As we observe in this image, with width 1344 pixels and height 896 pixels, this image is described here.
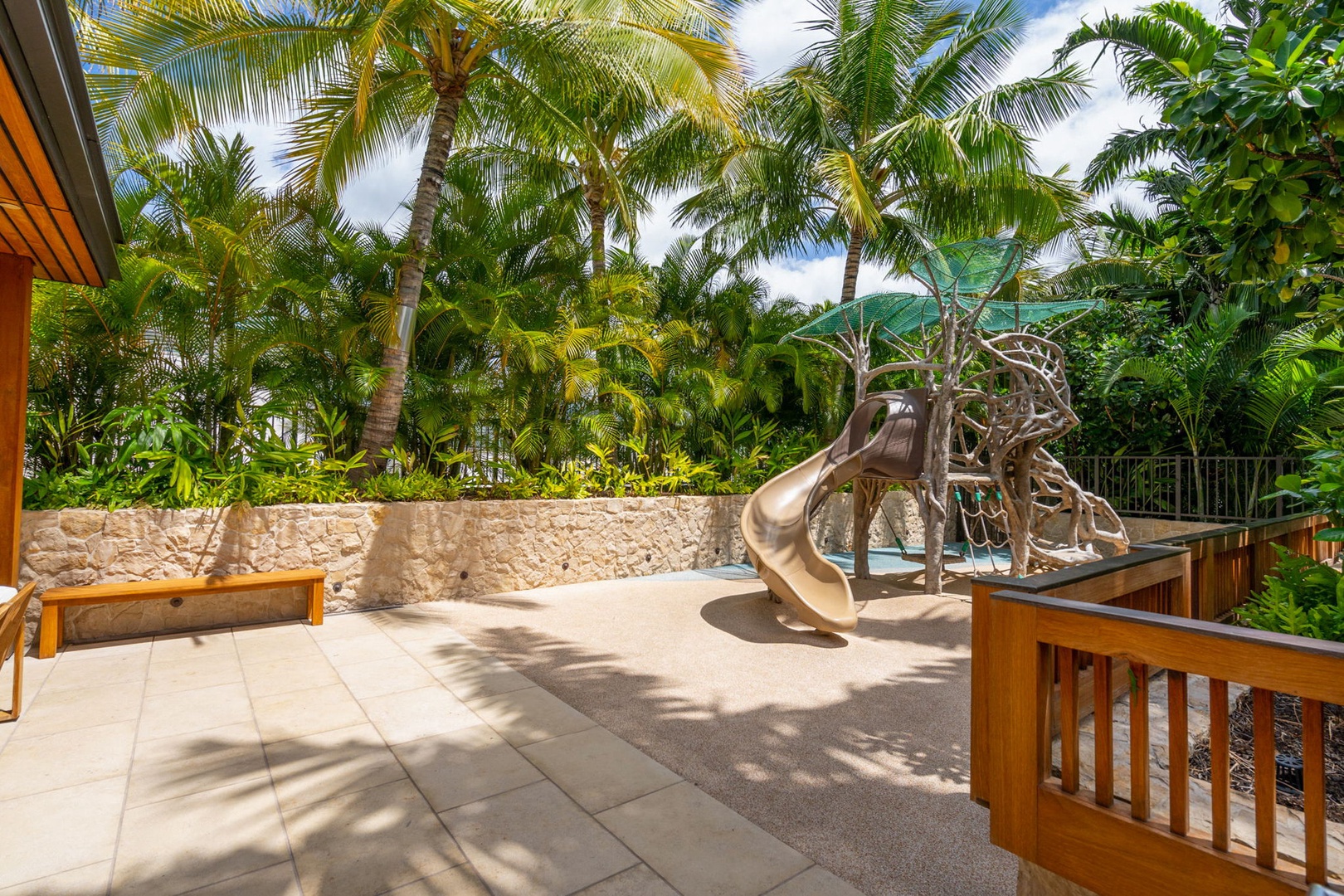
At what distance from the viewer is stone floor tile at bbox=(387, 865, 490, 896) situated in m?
2.28

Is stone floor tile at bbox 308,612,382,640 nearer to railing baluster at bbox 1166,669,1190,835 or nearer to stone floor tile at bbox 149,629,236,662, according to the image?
stone floor tile at bbox 149,629,236,662

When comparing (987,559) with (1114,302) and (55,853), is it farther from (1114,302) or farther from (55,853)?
(55,853)

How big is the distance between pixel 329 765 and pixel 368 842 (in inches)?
32.5

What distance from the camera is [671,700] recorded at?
4.29 meters

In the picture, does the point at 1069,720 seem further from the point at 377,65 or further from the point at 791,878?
the point at 377,65

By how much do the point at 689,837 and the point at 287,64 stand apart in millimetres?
7883

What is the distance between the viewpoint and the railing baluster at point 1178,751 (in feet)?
6.26

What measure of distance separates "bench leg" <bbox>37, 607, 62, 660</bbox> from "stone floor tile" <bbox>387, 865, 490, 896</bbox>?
4529mm

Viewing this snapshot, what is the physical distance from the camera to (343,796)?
2930 mm

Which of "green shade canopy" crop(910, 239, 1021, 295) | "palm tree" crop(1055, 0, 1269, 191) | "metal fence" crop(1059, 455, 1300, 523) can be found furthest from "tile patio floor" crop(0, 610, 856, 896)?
"metal fence" crop(1059, 455, 1300, 523)

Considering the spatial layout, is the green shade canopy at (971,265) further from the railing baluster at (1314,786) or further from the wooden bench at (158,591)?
the wooden bench at (158,591)

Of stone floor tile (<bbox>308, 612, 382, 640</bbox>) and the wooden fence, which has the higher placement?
the wooden fence

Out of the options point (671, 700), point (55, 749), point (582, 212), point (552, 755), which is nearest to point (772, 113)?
point (582, 212)

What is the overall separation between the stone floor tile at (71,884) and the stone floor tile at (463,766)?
1.12 m
